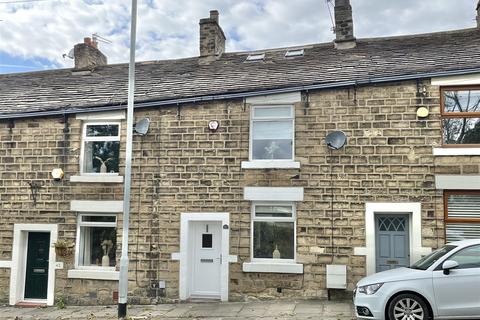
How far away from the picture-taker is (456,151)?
11.0 metres

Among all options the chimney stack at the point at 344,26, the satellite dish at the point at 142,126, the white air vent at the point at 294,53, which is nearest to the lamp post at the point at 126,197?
the satellite dish at the point at 142,126

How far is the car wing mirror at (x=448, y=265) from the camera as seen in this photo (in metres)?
7.79

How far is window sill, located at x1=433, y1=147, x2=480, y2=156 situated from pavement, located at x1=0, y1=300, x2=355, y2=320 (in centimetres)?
396

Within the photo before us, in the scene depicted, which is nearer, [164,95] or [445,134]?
[445,134]

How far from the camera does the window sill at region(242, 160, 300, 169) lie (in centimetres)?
1176

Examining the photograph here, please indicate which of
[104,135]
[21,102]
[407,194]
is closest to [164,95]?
[104,135]

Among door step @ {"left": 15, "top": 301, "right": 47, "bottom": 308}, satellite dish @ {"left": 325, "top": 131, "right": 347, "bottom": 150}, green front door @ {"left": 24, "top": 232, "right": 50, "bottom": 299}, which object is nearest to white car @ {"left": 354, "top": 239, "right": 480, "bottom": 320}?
satellite dish @ {"left": 325, "top": 131, "right": 347, "bottom": 150}

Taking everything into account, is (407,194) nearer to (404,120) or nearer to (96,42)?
(404,120)

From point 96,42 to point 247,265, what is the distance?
10427 mm

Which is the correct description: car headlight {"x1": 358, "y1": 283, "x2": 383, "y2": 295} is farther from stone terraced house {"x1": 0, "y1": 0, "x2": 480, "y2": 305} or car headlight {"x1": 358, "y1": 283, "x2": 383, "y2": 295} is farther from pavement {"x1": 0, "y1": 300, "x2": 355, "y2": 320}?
stone terraced house {"x1": 0, "y1": 0, "x2": 480, "y2": 305}

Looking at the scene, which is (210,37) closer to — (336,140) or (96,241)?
(336,140)

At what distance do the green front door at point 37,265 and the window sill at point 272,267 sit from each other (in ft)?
18.0

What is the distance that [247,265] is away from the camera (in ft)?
38.3

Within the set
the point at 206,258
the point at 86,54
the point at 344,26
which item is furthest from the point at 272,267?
the point at 86,54
